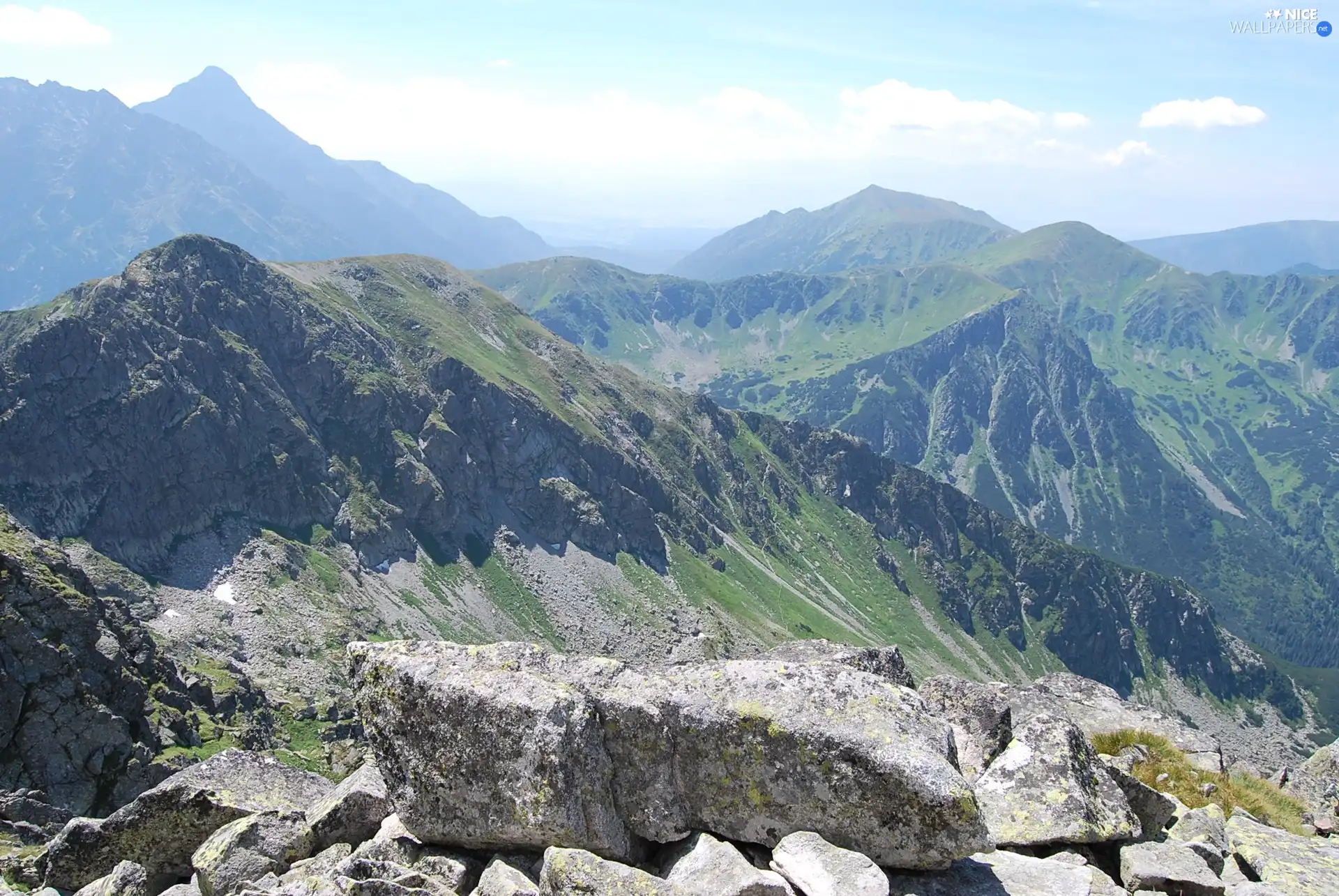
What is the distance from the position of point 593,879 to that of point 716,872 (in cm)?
174

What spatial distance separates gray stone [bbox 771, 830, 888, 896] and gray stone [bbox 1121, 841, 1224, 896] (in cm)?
441

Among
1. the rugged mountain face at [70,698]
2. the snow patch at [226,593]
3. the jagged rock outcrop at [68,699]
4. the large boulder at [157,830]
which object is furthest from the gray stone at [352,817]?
the snow patch at [226,593]

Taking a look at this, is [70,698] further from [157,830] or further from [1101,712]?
[1101,712]

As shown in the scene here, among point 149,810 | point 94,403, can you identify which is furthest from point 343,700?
point 149,810

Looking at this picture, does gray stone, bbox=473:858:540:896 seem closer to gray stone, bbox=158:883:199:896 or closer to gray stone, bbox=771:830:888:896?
gray stone, bbox=771:830:888:896

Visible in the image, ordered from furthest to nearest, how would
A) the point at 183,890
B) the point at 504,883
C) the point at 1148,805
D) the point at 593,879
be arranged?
the point at 1148,805
the point at 183,890
the point at 504,883
the point at 593,879

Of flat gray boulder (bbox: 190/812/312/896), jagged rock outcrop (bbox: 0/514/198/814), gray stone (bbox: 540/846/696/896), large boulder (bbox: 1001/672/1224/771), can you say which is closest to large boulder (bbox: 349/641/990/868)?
gray stone (bbox: 540/846/696/896)

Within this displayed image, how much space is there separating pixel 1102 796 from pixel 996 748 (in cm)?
239

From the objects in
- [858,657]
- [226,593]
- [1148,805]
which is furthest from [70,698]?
[226,593]

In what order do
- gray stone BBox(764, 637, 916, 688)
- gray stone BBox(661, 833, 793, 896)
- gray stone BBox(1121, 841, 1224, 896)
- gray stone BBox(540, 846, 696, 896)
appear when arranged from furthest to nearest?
1. gray stone BBox(764, 637, 916, 688)
2. gray stone BBox(1121, 841, 1224, 896)
3. gray stone BBox(540, 846, 696, 896)
4. gray stone BBox(661, 833, 793, 896)

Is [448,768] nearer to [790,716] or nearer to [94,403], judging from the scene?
[790,716]

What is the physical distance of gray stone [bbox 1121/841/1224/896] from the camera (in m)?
12.2

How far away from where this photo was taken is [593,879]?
11125mm

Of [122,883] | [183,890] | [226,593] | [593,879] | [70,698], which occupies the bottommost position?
[226,593]
